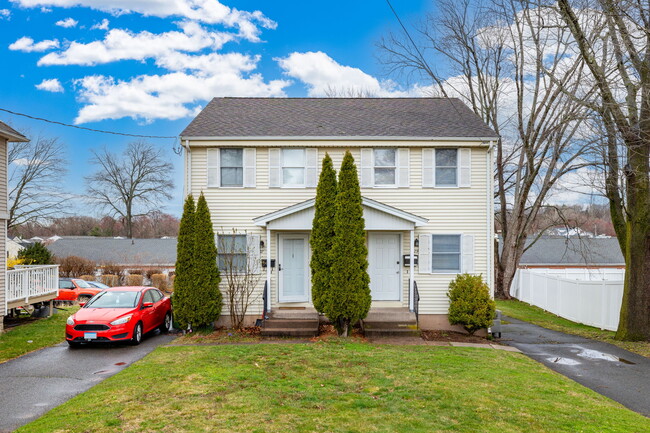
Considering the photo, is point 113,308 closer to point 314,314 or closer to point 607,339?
point 314,314

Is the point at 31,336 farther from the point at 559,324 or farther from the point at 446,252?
the point at 559,324

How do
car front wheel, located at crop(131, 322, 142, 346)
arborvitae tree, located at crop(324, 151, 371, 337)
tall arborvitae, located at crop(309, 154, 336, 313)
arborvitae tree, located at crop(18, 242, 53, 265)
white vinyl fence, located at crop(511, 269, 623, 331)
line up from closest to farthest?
car front wheel, located at crop(131, 322, 142, 346) → arborvitae tree, located at crop(324, 151, 371, 337) → tall arborvitae, located at crop(309, 154, 336, 313) → white vinyl fence, located at crop(511, 269, 623, 331) → arborvitae tree, located at crop(18, 242, 53, 265)

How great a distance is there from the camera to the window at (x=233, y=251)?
14.1 m

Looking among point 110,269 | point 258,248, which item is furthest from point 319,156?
point 110,269

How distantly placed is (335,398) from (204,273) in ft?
23.7

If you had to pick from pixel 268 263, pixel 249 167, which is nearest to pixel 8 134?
pixel 249 167

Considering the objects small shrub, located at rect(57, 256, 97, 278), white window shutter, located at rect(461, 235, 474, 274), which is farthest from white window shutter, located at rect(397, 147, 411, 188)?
small shrub, located at rect(57, 256, 97, 278)

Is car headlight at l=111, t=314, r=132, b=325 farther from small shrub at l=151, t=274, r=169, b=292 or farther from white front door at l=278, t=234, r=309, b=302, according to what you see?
small shrub at l=151, t=274, r=169, b=292

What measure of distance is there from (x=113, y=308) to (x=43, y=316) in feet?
21.6

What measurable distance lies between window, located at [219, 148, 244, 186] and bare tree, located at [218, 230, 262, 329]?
1.56 meters

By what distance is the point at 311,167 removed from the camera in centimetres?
1457

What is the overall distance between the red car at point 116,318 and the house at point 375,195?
8.43ft

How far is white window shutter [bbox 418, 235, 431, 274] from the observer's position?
46.9ft

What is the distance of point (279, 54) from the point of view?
2353 centimetres
